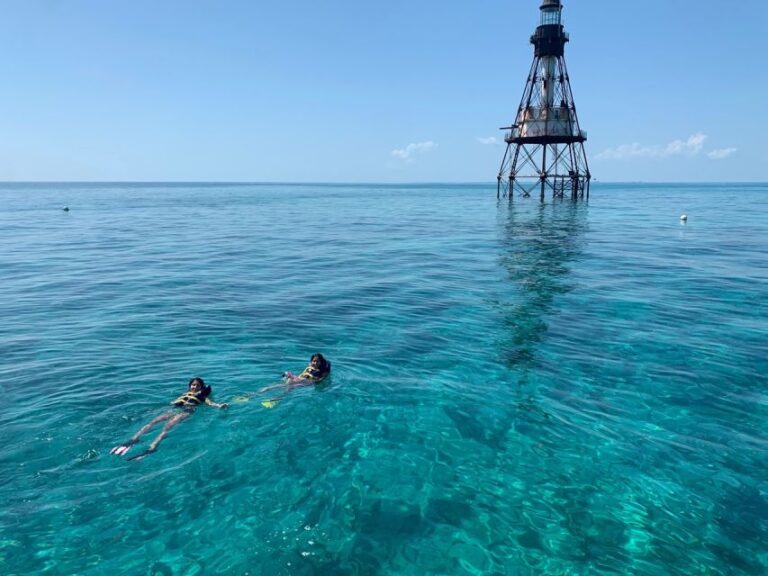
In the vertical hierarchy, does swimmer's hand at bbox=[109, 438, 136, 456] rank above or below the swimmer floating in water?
below

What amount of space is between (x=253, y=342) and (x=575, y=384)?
11083 millimetres

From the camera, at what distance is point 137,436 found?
443 inches

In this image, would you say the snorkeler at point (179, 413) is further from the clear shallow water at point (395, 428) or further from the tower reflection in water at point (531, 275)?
the tower reflection in water at point (531, 275)

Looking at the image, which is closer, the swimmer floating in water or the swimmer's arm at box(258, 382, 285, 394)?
the swimmer's arm at box(258, 382, 285, 394)

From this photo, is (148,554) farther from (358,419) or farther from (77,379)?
Answer: (77,379)

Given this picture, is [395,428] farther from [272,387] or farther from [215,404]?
[215,404]

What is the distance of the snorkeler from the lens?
35.6 ft

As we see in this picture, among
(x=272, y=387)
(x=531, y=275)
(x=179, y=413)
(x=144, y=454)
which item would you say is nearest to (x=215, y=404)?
(x=179, y=413)

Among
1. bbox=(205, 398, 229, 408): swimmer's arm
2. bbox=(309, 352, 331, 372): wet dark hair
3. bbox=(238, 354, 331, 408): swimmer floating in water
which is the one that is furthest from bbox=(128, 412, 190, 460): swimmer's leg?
bbox=(309, 352, 331, 372): wet dark hair

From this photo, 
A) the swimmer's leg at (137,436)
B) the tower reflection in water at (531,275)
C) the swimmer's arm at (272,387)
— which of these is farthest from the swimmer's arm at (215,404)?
the tower reflection in water at (531,275)

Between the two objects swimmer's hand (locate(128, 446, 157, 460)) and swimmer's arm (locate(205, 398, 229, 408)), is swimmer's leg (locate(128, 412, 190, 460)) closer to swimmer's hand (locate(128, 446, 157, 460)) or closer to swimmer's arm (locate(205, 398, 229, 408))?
swimmer's hand (locate(128, 446, 157, 460))

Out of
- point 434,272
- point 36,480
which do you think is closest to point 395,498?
point 36,480

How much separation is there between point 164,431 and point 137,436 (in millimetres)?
590

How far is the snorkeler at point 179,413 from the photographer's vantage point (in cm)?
1084
